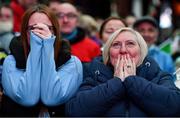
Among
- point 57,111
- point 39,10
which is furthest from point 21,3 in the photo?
point 57,111

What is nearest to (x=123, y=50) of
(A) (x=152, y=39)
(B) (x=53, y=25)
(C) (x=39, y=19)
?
(B) (x=53, y=25)

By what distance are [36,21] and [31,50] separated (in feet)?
1.33

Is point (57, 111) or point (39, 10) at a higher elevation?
point (39, 10)

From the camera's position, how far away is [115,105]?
428 cm

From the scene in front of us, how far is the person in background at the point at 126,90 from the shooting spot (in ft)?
13.8

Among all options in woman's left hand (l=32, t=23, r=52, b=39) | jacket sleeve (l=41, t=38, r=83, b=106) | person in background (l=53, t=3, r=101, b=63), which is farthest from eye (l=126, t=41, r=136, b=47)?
person in background (l=53, t=3, r=101, b=63)

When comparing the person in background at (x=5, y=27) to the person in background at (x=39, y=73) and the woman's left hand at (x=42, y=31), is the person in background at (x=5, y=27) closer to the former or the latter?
the person in background at (x=39, y=73)

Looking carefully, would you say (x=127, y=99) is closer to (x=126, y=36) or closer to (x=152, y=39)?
(x=126, y=36)

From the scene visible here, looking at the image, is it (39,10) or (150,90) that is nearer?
(150,90)

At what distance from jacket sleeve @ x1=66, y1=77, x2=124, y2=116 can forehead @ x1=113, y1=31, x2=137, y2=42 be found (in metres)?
0.48

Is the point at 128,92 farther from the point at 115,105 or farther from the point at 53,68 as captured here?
the point at 53,68

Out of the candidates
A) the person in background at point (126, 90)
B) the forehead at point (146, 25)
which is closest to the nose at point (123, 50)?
the person in background at point (126, 90)

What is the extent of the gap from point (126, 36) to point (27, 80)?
1.06 meters

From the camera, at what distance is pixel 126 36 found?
4.62m
